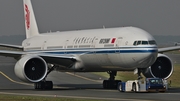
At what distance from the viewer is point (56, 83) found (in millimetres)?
61094

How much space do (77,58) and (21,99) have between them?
1475cm

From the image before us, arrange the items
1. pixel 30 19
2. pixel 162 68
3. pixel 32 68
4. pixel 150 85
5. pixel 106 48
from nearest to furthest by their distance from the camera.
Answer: pixel 150 85
pixel 106 48
pixel 32 68
pixel 162 68
pixel 30 19

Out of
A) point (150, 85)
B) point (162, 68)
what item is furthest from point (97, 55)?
point (162, 68)

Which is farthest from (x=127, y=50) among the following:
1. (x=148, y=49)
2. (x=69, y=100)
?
(x=69, y=100)

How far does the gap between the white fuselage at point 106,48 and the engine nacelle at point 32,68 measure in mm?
3970

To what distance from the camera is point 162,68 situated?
168 ft

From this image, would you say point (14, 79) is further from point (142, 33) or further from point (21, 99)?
point (21, 99)

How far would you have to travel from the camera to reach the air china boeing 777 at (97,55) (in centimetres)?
4462

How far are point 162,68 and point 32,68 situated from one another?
451 inches

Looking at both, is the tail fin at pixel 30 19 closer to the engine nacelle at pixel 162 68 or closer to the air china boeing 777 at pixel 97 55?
the air china boeing 777 at pixel 97 55

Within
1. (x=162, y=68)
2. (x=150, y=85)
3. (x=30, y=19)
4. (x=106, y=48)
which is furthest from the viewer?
(x=30, y=19)

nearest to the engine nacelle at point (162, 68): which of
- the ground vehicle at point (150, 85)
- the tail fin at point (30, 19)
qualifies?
the ground vehicle at point (150, 85)

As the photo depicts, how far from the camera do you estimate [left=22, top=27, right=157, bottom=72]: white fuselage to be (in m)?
44.3

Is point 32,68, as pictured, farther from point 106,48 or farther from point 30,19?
point 30,19
